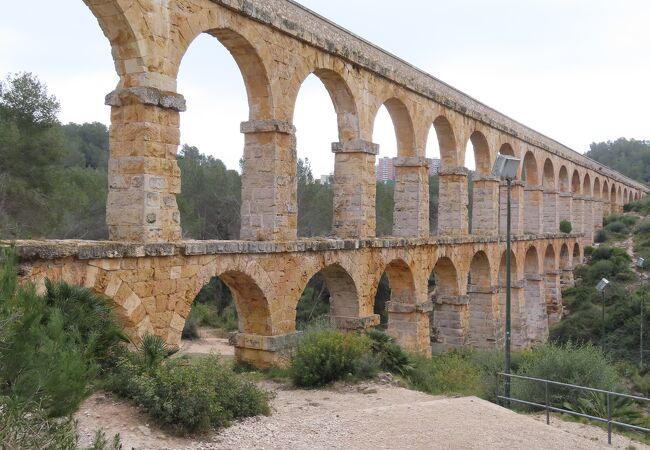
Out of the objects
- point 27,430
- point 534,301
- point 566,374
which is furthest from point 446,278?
point 27,430

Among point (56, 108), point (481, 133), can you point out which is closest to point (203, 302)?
point (56, 108)

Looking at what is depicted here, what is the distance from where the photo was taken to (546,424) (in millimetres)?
7680

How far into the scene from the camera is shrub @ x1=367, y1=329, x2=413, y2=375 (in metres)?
10.6

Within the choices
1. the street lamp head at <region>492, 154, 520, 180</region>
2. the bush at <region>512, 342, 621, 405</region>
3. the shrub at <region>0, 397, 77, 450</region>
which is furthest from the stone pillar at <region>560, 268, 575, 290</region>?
the shrub at <region>0, 397, 77, 450</region>

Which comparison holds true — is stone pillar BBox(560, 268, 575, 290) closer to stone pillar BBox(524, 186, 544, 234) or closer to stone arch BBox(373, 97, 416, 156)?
stone pillar BBox(524, 186, 544, 234)

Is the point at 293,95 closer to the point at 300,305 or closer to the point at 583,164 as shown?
the point at 300,305

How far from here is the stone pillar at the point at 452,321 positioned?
15320mm

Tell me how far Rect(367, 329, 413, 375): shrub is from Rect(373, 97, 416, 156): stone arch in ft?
15.5

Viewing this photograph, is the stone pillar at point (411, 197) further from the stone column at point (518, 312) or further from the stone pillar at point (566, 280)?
the stone pillar at point (566, 280)

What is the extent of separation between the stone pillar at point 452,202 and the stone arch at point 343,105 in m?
4.84

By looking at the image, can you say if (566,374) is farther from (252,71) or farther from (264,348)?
(252,71)

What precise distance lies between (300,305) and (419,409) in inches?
654

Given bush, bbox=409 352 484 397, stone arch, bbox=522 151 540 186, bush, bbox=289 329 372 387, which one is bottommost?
bush, bbox=409 352 484 397

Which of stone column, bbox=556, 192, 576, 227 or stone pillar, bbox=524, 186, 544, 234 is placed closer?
stone pillar, bbox=524, 186, 544, 234
